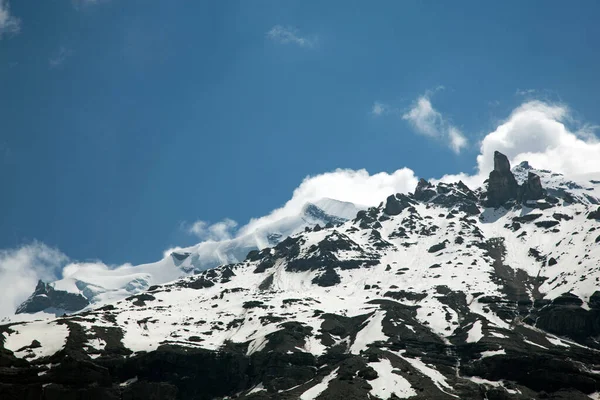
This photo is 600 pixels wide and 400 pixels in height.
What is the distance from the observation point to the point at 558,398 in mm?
199375

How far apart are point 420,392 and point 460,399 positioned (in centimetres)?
1156

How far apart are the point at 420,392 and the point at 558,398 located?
41.5 meters

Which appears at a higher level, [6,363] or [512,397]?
[6,363]

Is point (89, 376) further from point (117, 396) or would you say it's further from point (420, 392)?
point (420, 392)

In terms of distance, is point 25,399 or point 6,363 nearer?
point 25,399

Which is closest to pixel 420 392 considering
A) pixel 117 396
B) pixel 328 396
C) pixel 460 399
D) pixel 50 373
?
pixel 460 399

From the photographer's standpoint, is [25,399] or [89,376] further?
[89,376]

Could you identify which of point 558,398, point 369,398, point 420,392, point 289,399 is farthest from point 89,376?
point 558,398

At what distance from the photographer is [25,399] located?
154m

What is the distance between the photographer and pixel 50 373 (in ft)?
629

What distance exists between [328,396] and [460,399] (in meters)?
37.7

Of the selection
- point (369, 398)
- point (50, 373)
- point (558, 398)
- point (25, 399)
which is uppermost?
point (50, 373)

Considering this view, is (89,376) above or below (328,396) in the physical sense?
above

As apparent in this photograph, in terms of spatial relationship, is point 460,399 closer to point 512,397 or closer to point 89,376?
point 512,397
